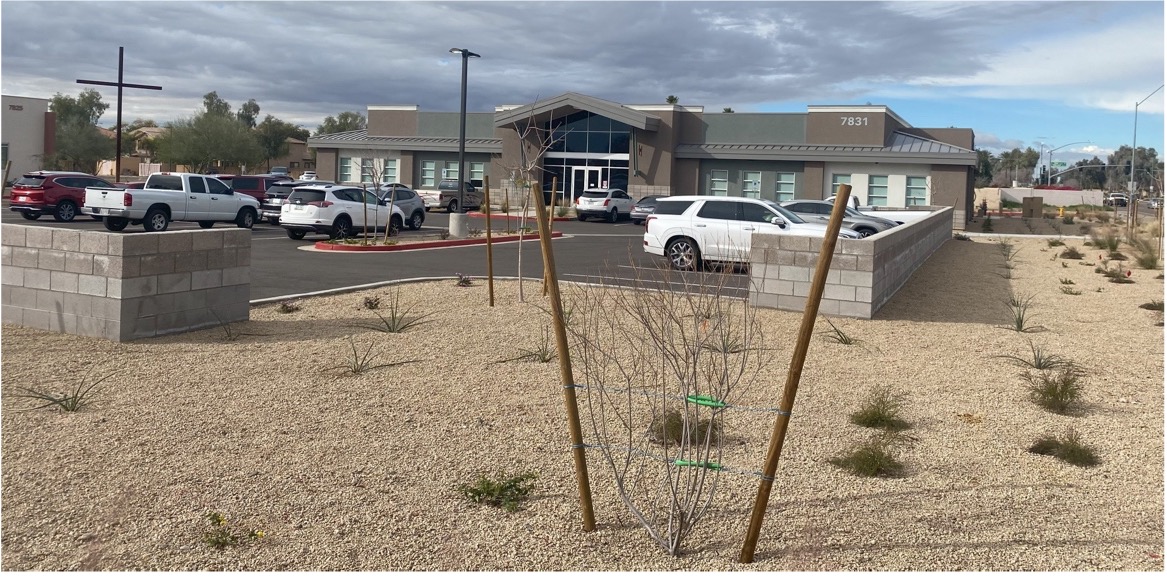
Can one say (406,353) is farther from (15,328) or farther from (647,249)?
(647,249)

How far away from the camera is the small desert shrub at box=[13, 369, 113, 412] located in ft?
25.0

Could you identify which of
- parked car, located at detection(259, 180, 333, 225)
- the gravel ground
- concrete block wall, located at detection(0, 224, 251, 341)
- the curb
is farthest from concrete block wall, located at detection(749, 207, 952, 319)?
parked car, located at detection(259, 180, 333, 225)

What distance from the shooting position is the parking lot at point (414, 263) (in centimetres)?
1588

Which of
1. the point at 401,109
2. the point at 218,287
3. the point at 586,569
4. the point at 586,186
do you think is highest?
the point at 401,109

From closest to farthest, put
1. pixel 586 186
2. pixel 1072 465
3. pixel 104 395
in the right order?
pixel 1072 465 < pixel 104 395 < pixel 586 186

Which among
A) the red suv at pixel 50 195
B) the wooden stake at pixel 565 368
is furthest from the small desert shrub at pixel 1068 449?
the red suv at pixel 50 195

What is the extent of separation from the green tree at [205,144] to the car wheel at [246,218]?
47.0m

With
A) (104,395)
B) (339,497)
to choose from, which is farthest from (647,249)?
(339,497)

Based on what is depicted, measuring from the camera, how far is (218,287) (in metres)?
11.2

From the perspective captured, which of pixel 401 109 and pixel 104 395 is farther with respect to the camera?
pixel 401 109

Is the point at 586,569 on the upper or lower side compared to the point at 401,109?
lower

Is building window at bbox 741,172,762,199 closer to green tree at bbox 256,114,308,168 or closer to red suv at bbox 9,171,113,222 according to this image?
red suv at bbox 9,171,113,222

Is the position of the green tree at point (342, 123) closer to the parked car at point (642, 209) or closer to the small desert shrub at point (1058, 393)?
the parked car at point (642, 209)

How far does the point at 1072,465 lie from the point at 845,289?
6306mm
